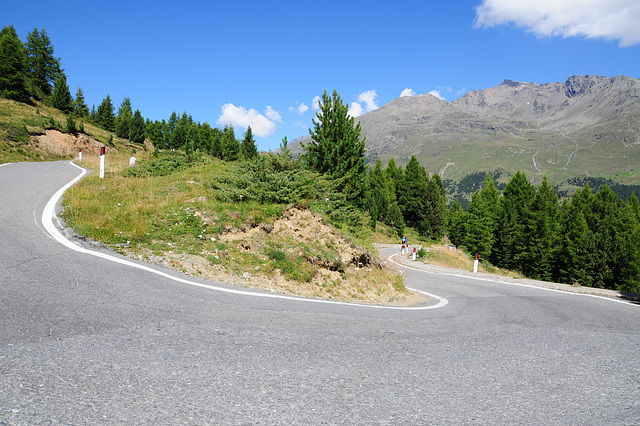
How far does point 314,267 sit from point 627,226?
5672cm

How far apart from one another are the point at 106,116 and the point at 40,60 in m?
11.8

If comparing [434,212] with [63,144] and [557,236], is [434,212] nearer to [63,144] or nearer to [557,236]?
[557,236]

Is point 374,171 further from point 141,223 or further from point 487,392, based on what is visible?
point 487,392

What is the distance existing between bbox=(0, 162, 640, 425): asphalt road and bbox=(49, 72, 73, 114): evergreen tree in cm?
5696

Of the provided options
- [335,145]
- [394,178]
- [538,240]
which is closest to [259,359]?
[335,145]

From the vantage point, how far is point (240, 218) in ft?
31.8

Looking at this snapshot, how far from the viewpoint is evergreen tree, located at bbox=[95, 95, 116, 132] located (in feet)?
206

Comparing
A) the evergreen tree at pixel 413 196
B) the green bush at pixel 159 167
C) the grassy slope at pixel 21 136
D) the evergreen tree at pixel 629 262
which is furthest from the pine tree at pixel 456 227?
the grassy slope at pixel 21 136

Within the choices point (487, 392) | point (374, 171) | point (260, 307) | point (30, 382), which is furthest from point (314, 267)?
point (374, 171)

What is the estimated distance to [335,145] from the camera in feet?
70.6

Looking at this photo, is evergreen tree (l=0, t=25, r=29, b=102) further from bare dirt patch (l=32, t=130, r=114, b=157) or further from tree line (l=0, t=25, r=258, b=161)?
bare dirt patch (l=32, t=130, r=114, b=157)

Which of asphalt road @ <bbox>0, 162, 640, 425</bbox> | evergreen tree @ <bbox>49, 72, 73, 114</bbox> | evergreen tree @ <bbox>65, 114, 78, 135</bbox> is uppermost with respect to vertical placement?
evergreen tree @ <bbox>49, 72, 73, 114</bbox>

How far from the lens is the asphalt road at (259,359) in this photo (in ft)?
8.25

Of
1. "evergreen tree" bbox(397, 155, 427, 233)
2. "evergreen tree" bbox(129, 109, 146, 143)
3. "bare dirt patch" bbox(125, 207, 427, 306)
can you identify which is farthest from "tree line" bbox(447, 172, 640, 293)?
"evergreen tree" bbox(129, 109, 146, 143)
